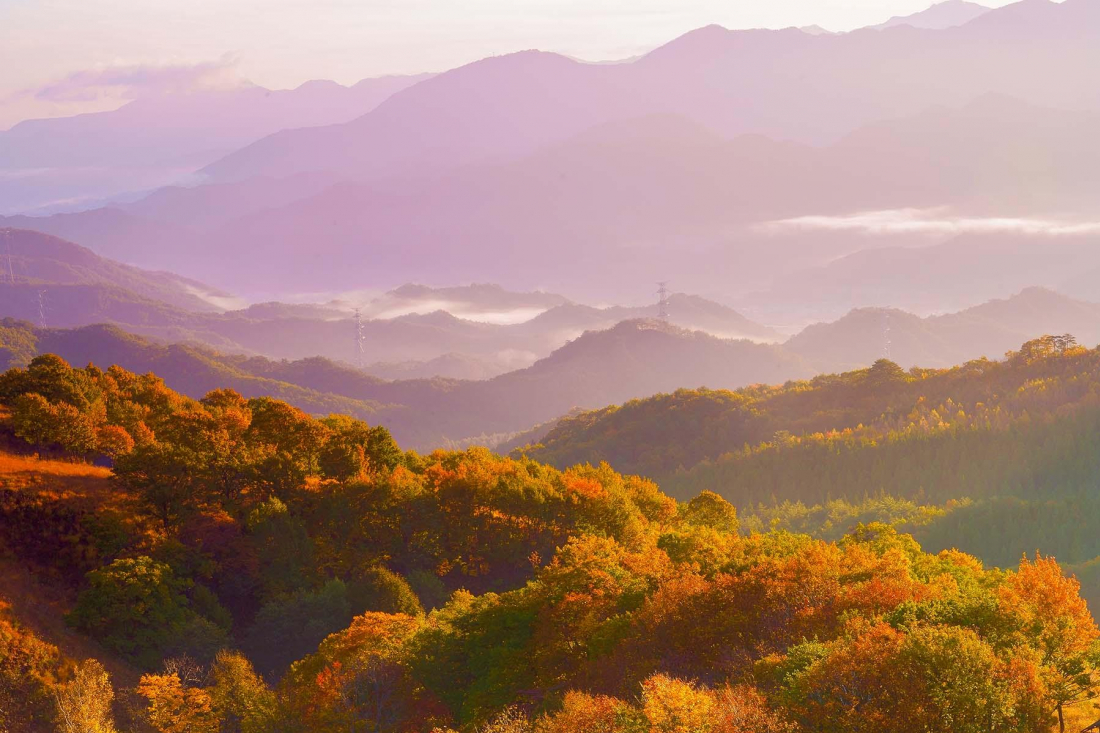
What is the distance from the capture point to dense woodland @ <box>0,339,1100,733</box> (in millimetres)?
46469

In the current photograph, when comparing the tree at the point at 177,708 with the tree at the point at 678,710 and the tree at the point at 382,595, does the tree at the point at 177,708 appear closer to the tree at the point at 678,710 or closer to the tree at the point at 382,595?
the tree at the point at 382,595

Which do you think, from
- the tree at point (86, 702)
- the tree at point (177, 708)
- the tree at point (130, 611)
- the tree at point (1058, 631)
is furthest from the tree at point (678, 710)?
the tree at point (130, 611)

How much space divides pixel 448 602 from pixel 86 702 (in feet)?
103

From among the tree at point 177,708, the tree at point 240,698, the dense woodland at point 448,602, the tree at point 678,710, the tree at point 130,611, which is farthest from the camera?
the tree at point 130,611

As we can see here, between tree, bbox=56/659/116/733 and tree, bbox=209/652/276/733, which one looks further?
tree, bbox=209/652/276/733

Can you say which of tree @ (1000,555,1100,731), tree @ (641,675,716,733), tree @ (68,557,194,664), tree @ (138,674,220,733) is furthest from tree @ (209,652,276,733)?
tree @ (1000,555,1100,731)

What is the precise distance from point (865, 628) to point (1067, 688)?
10293mm

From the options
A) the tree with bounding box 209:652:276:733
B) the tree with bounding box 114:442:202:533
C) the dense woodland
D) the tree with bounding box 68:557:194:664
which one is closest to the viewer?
the dense woodland

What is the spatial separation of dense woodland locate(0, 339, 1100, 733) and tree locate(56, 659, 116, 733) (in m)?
0.28

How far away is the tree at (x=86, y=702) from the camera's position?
62622mm

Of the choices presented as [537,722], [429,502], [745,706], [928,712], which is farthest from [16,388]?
[928,712]

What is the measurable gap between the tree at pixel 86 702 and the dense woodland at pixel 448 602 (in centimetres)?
28

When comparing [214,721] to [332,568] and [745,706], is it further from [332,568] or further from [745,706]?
[745,706]

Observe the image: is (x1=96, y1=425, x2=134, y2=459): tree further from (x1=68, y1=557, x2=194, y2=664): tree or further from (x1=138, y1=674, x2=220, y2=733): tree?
(x1=138, y1=674, x2=220, y2=733): tree
